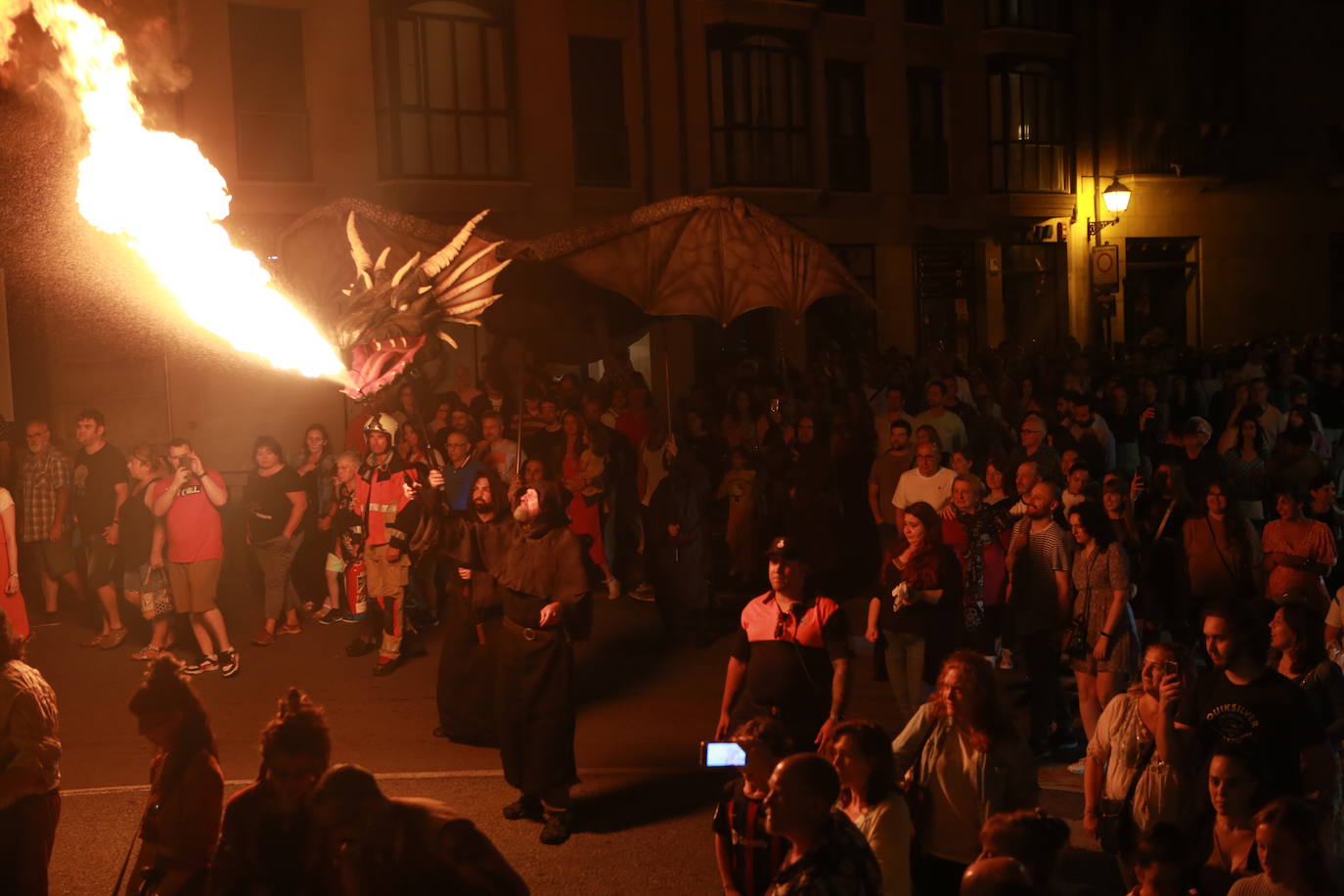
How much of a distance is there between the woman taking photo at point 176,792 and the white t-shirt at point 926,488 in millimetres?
6012

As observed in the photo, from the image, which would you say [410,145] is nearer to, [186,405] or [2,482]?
[186,405]

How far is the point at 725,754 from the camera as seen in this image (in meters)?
5.31

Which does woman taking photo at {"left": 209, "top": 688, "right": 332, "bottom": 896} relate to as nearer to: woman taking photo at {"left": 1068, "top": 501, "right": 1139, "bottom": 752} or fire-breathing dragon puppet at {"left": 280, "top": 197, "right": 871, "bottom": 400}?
woman taking photo at {"left": 1068, "top": 501, "right": 1139, "bottom": 752}

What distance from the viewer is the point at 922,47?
26984mm

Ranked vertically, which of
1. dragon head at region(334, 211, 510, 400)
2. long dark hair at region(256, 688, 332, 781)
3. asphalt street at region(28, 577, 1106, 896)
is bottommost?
asphalt street at region(28, 577, 1106, 896)

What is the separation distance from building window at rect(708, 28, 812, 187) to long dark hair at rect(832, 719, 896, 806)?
19974mm

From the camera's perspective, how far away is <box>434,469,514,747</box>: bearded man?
883cm

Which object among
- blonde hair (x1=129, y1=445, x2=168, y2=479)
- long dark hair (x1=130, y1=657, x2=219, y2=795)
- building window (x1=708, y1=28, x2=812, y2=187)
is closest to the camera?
long dark hair (x1=130, y1=657, x2=219, y2=795)

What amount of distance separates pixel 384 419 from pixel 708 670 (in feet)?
12.0

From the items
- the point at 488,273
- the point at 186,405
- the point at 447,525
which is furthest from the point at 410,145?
the point at 447,525

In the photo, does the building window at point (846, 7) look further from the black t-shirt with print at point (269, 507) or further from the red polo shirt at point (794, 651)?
the red polo shirt at point (794, 651)

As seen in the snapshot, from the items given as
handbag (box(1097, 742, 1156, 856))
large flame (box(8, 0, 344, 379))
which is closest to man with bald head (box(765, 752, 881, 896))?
handbag (box(1097, 742, 1156, 856))

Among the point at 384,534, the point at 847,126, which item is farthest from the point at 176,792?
the point at 847,126

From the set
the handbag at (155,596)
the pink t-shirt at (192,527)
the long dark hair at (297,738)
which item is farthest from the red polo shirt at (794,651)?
the handbag at (155,596)
